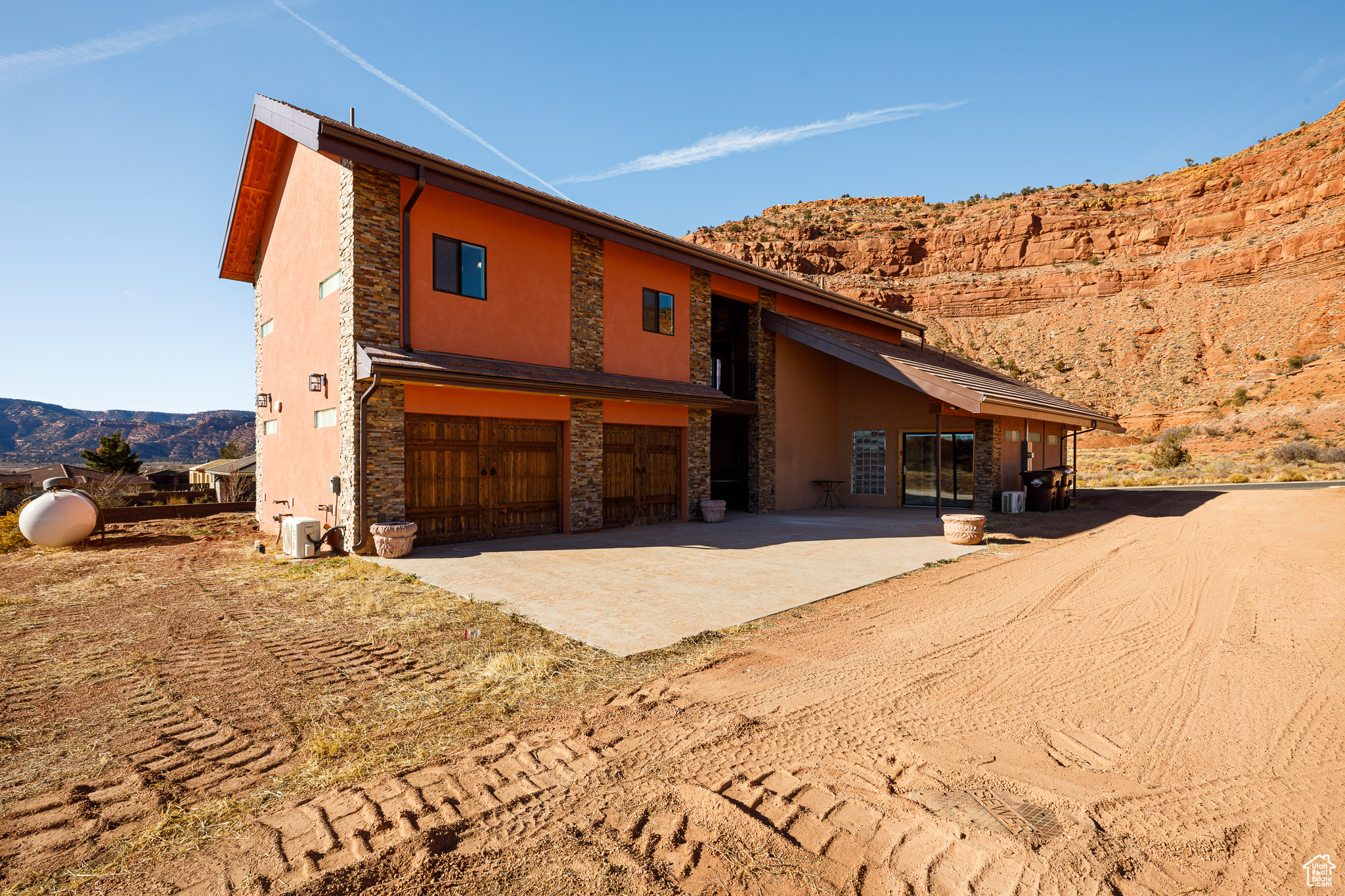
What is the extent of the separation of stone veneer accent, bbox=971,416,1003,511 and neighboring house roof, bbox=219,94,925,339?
5.84 meters

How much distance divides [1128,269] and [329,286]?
61204mm

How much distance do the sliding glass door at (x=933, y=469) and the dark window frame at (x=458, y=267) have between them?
41.5 ft

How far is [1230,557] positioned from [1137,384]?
44.0 meters

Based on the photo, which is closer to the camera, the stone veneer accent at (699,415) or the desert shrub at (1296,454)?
the stone veneer accent at (699,415)

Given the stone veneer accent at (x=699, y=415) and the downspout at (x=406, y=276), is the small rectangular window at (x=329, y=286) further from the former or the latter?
the stone veneer accent at (x=699, y=415)

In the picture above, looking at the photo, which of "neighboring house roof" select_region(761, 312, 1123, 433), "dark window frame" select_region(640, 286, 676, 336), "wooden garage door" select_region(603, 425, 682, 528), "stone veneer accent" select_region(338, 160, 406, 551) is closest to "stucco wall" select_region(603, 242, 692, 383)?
"dark window frame" select_region(640, 286, 676, 336)

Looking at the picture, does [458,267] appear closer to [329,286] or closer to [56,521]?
[329,286]

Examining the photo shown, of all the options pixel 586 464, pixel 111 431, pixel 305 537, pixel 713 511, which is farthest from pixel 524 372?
pixel 111 431

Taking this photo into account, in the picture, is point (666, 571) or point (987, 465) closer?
point (666, 571)

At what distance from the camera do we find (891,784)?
319cm

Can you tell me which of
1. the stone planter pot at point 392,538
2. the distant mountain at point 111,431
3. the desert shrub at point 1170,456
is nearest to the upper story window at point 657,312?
the stone planter pot at point 392,538

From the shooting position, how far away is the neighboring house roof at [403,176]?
9266 millimetres

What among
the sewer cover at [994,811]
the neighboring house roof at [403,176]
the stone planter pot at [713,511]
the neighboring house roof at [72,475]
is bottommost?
the sewer cover at [994,811]

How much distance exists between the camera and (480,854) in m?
2.63
